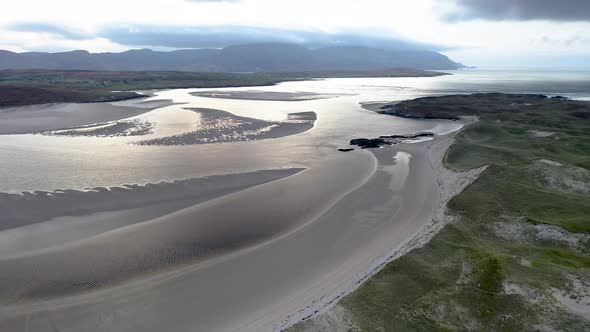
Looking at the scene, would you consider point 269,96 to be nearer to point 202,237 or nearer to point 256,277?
point 202,237

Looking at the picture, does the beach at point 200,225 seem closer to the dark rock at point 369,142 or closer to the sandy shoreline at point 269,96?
the dark rock at point 369,142

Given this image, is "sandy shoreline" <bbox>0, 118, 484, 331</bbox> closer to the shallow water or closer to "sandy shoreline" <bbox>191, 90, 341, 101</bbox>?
the shallow water

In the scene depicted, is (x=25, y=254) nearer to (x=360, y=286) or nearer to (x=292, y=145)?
(x=360, y=286)

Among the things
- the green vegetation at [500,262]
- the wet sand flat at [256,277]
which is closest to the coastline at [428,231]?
the wet sand flat at [256,277]

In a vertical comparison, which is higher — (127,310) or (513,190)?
(513,190)

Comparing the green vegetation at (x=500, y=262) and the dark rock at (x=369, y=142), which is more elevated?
the dark rock at (x=369, y=142)

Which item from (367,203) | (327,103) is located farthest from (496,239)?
(327,103)

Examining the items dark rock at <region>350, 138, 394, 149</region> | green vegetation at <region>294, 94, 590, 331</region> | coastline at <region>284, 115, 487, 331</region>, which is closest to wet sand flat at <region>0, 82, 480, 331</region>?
coastline at <region>284, 115, 487, 331</region>

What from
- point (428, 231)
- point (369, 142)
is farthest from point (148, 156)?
point (428, 231)
